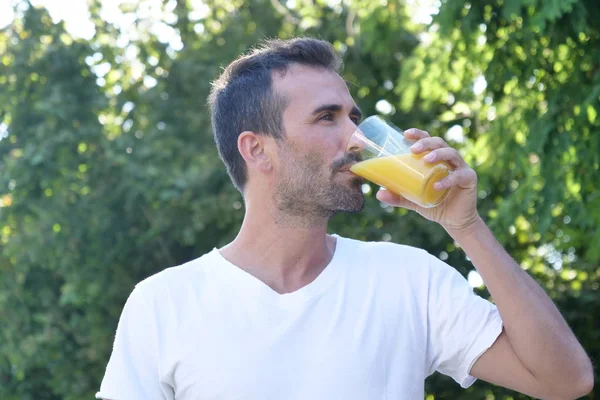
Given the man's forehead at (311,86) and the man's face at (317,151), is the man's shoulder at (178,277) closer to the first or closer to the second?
the man's face at (317,151)

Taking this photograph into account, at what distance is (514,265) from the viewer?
98.0 inches

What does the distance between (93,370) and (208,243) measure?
4.62 ft

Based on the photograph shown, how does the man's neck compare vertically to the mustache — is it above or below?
below

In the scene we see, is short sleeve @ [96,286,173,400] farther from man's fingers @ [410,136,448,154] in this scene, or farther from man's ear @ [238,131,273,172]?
man's fingers @ [410,136,448,154]

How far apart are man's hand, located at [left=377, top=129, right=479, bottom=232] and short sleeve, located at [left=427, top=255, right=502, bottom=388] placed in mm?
154

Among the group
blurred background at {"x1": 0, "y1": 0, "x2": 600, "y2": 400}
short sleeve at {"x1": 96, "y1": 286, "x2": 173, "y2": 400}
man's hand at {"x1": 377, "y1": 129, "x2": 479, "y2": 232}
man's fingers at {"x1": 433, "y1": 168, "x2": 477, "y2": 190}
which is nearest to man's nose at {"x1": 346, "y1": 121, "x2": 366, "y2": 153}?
man's hand at {"x1": 377, "y1": 129, "x2": 479, "y2": 232}

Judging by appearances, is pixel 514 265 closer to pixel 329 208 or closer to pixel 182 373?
pixel 329 208

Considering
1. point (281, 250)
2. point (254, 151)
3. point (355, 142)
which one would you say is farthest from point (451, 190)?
point (254, 151)

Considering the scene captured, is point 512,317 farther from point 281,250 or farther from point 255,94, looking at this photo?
point 255,94

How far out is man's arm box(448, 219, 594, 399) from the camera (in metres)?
2.39

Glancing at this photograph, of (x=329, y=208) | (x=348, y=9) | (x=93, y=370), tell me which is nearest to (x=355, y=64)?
(x=348, y=9)

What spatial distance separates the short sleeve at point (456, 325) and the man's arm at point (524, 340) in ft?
0.10

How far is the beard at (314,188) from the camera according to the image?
256 cm

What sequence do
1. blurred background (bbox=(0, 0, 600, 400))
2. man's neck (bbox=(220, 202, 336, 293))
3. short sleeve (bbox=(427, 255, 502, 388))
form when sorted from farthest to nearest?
blurred background (bbox=(0, 0, 600, 400))
man's neck (bbox=(220, 202, 336, 293))
short sleeve (bbox=(427, 255, 502, 388))
